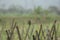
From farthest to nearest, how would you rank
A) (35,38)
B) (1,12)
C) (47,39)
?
1. (1,12)
2. (47,39)
3. (35,38)

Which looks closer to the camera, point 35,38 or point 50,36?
point 35,38

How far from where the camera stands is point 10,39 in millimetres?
1021

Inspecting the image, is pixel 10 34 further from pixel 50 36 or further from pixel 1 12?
pixel 1 12

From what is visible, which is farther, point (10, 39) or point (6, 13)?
point (6, 13)

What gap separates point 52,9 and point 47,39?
439 centimetres

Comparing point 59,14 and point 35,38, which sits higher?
point 35,38

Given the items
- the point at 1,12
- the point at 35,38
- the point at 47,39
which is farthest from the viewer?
the point at 1,12

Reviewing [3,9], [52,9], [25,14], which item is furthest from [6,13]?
[52,9]

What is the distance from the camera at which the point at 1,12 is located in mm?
5375

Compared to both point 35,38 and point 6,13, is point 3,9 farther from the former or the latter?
point 35,38

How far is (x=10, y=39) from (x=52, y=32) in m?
0.27

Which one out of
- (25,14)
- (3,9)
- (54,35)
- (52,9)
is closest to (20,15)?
(25,14)

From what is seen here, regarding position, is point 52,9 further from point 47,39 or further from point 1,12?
point 47,39

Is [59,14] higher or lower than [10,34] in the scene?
lower
